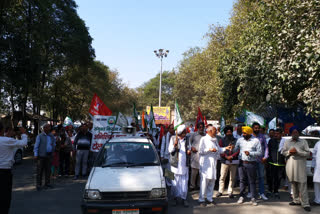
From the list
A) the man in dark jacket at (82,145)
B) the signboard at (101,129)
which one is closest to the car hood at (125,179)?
the man in dark jacket at (82,145)

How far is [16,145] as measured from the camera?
21.0 feet

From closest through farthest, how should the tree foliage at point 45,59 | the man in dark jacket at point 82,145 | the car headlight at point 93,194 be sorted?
the car headlight at point 93,194, the man in dark jacket at point 82,145, the tree foliage at point 45,59

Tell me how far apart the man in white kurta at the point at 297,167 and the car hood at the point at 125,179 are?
341 cm

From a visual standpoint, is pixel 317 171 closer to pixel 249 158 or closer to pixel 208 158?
pixel 249 158

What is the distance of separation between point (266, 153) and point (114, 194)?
14.7 feet

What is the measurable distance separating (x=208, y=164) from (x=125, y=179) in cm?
248

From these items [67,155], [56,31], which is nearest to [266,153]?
[67,155]

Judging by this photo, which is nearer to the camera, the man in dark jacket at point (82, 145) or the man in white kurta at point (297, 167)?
the man in white kurta at point (297, 167)

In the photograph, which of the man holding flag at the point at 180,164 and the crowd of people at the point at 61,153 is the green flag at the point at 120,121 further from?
the man holding flag at the point at 180,164

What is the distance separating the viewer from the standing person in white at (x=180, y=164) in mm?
8016

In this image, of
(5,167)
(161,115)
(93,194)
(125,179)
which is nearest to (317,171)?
(125,179)

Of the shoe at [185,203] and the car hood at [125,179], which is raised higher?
the car hood at [125,179]

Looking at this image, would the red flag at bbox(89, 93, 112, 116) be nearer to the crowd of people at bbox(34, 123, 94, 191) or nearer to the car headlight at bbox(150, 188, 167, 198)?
the crowd of people at bbox(34, 123, 94, 191)

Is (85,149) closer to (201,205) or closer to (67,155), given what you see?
(67,155)
